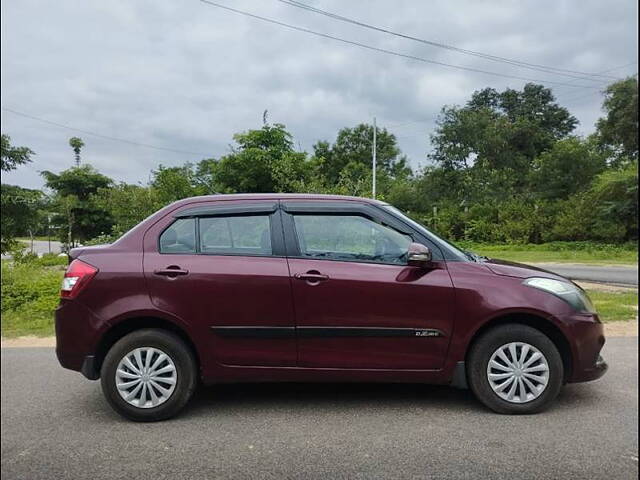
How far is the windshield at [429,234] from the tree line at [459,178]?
8 centimetres

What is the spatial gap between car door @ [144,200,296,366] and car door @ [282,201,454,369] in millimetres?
112

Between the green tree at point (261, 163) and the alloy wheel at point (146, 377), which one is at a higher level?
the green tree at point (261, 163)

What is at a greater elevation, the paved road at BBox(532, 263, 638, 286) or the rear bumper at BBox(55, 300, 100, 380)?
the paved road at BBox(532, 263, 638, 286)

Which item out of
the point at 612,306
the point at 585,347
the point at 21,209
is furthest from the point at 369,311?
the point at 612,306

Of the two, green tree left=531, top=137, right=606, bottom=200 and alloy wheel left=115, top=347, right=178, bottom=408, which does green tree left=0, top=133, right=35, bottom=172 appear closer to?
alloy wheel left=115, top=347, right=178, bottom=408

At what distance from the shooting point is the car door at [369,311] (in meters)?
3.03

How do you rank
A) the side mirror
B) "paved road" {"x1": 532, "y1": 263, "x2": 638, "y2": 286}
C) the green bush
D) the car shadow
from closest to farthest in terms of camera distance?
"paved road" {"x1": 532, "y1": 263, "x2": 638, "y2": 286}
the side mirror
the car shadow
the green bush

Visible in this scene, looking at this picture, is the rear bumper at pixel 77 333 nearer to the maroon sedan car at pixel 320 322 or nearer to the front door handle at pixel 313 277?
the maroon sedan car at pixel 320 322

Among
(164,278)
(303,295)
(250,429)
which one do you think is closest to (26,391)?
(164,278)

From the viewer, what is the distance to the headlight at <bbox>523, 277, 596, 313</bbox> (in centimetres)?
305

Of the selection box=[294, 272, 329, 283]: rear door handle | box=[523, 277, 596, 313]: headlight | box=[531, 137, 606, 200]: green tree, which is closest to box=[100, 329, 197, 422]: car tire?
box=[294, 272, 329, 283]: rear door handle

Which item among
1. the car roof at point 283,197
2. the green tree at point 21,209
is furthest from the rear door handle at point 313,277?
the green tree at point 21,209

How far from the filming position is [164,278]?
10.1ft

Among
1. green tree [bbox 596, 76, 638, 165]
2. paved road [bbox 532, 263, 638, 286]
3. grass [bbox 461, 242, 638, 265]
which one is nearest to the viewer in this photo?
green tree [bbox 596, 76, 638, 165]
